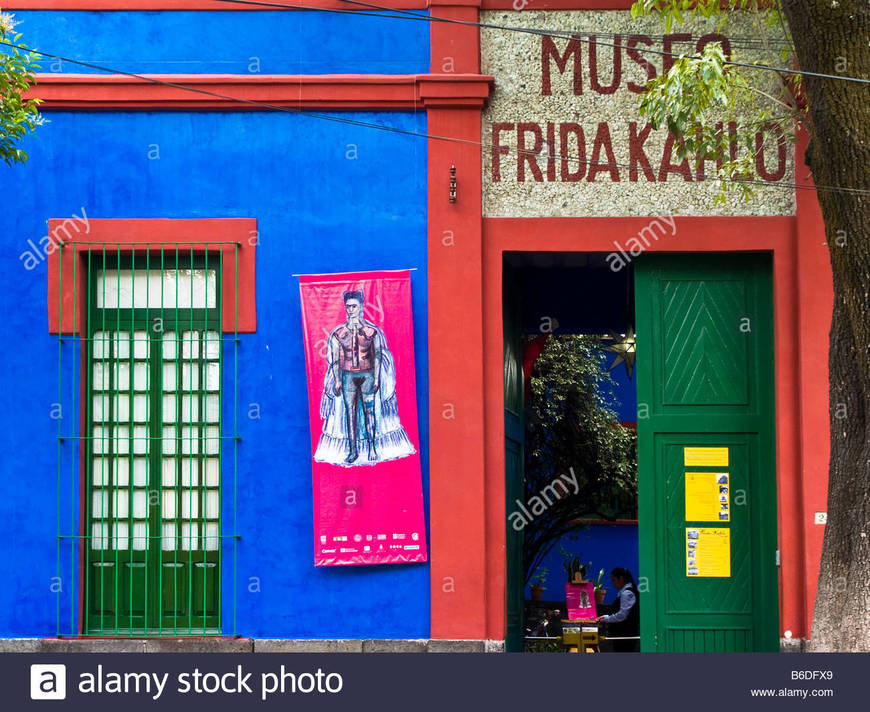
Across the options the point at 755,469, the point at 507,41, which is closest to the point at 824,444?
the point at 755,469

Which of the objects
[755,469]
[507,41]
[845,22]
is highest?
[507,41]

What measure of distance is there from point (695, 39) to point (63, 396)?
6075mm

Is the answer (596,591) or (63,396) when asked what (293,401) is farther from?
(596,591)

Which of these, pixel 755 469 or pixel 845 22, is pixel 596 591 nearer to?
pixel 755 469

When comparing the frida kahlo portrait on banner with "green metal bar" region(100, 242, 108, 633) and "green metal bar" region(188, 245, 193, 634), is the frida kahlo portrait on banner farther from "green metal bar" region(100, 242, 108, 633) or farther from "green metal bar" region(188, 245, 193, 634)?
"green metal bar" region(100, 242, 108, 633)

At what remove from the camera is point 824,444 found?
406 inches

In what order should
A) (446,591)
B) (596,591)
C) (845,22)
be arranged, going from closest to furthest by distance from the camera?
1. (845,22)
2. (446,591)
3. (596,591)

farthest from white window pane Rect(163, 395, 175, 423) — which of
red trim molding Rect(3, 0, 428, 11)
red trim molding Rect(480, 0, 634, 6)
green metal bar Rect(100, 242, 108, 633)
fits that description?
red trim molding Rect(480, 0, 634, 6)

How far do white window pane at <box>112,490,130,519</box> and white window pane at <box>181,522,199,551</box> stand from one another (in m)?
0.50

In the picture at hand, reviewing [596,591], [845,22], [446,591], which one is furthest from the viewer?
[596,591]

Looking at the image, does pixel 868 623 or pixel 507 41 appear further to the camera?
pixel 507 41

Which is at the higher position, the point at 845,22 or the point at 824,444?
the point at 845,22

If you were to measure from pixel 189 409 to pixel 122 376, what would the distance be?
644 millimetres

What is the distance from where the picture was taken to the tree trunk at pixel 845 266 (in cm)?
805
